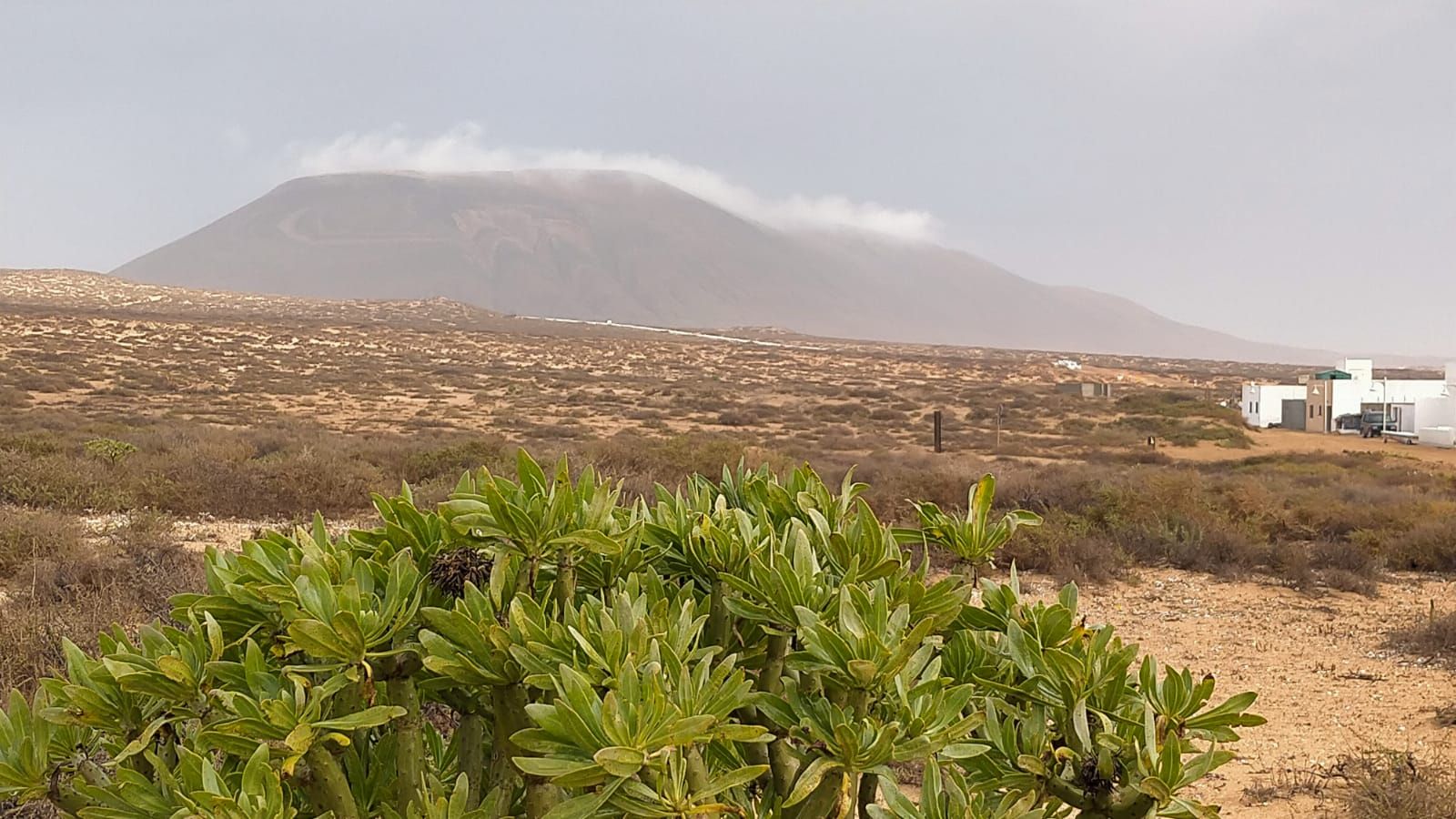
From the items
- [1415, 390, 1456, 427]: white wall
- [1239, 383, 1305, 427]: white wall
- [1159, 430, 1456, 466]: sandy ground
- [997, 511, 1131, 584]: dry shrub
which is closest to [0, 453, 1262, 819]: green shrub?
[997, 511, 1131, 584]: dry shrub

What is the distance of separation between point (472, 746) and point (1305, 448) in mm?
28245

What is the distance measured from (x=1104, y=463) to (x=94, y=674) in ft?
65.3

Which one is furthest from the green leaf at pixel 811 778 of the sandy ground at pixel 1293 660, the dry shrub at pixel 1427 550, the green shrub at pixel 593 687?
the dry shrub at pixel 1427 550

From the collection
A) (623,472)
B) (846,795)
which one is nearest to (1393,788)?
(846,795)

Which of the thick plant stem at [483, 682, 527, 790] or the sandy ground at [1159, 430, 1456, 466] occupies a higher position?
the thick plant stem at [483, 682, 527, 790]

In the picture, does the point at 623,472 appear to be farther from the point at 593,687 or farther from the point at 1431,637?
the point at 593,687

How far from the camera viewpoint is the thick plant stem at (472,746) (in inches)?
52.2

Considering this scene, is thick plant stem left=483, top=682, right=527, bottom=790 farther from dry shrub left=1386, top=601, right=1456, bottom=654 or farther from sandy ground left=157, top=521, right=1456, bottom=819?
dry shrub left=1386, top=601, right=1456, bottom=654

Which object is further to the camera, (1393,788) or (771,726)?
(1393,788)

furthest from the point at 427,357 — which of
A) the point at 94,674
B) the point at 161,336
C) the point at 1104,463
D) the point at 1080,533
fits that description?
the point at 94,674

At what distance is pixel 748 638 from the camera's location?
1425 mm

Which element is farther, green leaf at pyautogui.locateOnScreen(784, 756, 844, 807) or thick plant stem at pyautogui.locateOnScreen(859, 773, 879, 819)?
thick plant stem at pyautogui.locateOnScreen(859, 773, 879, 819)

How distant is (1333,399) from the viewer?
100 ft

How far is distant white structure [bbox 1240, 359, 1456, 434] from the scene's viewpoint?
29828 millimetres
